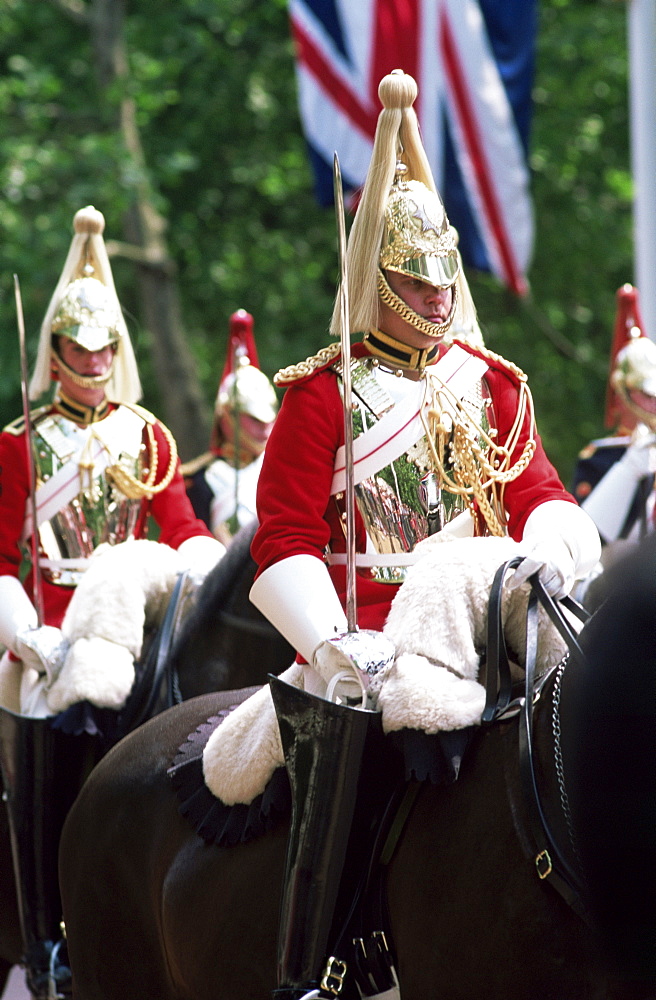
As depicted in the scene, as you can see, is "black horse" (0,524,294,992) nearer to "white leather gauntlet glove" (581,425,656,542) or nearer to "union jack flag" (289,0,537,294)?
"white leather gauntlet glove" (581,425,656,542)

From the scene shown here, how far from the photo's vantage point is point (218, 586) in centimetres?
465

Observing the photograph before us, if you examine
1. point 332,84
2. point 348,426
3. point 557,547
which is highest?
point 332,84

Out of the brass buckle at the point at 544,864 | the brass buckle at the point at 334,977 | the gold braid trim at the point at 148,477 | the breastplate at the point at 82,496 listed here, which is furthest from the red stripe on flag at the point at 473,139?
the brass buckle at the point at 544,864

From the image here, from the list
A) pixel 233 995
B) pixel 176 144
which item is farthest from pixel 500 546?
pixel 176 144

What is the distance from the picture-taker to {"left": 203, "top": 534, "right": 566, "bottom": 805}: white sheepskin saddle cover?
9.41 ft

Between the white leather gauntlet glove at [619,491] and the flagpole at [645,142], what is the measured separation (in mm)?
1694

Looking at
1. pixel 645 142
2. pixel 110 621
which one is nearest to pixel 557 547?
pixel 110 621

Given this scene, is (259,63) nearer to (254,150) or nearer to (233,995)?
(254,150)

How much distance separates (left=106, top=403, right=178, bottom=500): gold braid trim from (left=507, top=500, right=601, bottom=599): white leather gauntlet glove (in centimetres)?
223

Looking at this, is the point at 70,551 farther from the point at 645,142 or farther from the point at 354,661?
the point at 645,142

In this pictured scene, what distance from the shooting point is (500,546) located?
3111 millimetres

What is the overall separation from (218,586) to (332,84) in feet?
21.2

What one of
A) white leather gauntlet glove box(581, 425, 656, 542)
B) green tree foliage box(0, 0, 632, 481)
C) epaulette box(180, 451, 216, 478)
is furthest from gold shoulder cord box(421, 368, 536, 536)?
green tree foliage box(0, 0, 632, 481)

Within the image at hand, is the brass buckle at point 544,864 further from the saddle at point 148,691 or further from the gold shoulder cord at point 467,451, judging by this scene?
the saddle at point 148,691
